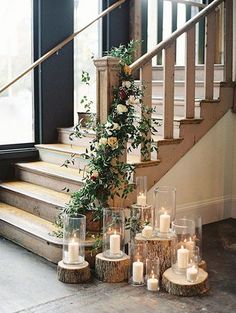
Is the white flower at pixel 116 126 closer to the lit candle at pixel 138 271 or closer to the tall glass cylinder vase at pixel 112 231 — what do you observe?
the tall glass cylinder vase at pixel 112 231

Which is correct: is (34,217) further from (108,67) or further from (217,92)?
(217,92)

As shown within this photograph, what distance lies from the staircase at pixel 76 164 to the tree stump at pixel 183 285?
689mm

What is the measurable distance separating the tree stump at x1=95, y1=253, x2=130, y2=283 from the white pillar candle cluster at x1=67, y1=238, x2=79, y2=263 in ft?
0.53

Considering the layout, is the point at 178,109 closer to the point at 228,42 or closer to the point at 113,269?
the point at 228,42

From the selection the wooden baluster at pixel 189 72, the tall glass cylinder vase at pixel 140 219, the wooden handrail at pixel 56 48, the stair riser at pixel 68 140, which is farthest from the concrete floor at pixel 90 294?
the wooden handrail at pixel 56 48

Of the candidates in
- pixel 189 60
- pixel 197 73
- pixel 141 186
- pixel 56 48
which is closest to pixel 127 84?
pixel 141 186

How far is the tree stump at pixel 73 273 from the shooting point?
3408mm

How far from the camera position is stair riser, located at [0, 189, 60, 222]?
4.23m

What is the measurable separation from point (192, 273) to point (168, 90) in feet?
5.65

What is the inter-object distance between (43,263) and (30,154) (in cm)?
181

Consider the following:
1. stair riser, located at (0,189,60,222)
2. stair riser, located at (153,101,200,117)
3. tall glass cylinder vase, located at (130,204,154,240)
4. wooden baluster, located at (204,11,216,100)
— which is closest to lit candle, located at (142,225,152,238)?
tall glass cylinder vase, located at (130,204,154,240)

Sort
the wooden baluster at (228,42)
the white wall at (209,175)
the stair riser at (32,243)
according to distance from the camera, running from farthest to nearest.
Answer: the wooden baluster at (228,42)
the white wall at (209,175)
the stair riser at (32,243)

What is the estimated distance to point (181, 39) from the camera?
254 inches

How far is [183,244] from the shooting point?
3.30 m
